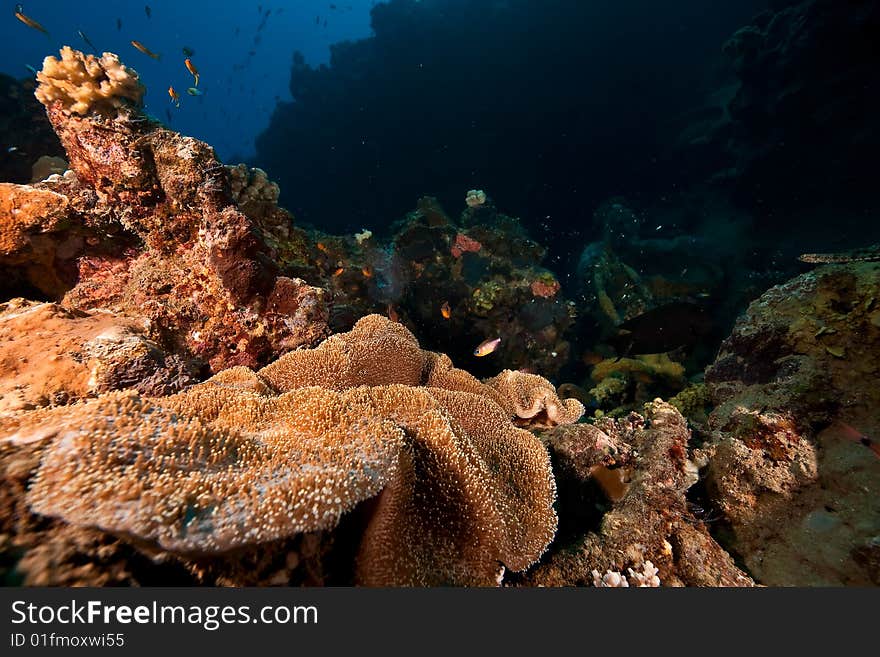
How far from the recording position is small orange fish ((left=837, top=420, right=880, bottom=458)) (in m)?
2.19

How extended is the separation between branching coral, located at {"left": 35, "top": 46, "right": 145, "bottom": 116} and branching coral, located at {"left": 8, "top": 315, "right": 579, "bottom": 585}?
279 cm

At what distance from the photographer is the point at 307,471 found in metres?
1.33

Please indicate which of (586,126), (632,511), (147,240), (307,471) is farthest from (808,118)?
(147,240)

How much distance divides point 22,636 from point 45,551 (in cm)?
36

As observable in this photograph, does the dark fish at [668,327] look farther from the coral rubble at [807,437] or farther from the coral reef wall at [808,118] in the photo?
the coral reef wall at [808,118]

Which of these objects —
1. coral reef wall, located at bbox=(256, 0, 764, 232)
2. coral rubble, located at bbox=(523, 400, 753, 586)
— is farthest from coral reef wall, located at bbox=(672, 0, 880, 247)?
coral rubble, located at bbox=(523, 400, 753, 586)

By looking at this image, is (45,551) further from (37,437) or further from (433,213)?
(433,213)

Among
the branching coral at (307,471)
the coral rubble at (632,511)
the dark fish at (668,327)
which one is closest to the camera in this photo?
the branching coral at (307,471)

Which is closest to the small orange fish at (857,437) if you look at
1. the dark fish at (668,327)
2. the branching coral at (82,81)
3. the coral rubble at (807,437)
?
the coral rubble at (807,437)

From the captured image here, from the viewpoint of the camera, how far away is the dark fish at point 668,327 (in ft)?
15.3

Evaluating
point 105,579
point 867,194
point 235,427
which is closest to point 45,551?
point 105,579

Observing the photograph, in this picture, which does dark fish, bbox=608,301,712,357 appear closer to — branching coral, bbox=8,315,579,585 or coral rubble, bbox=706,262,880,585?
coral rubble, bbox=706,262,880,585

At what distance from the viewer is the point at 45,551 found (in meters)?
1.04

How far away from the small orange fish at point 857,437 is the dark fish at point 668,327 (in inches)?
91.2
